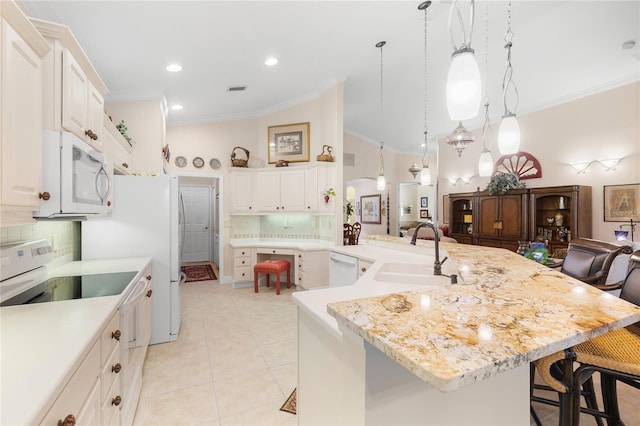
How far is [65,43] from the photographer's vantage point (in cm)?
162

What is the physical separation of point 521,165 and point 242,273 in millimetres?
5586

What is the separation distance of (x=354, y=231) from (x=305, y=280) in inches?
47.0

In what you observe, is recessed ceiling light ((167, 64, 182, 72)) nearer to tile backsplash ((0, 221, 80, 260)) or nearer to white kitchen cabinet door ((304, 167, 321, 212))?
tile backsplash ((0, 221, 80, 260))

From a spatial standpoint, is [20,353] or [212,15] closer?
[20,353]

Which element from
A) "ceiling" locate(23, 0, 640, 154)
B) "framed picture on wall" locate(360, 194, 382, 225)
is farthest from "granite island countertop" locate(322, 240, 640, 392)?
"framed picture on wall" locate(360, 194, 382, 225)

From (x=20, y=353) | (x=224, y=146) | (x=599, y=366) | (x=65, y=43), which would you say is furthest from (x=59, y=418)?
(x=224, y=146)

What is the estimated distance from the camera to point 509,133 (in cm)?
204

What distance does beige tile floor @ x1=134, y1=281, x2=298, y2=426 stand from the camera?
2.01 m

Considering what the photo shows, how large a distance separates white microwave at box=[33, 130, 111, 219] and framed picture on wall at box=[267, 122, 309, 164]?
3.67 metres

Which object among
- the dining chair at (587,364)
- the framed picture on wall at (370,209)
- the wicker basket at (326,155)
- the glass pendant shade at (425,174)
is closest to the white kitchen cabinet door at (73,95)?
the dining chair at (587,364)

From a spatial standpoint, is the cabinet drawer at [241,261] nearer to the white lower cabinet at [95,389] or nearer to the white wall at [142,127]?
the white wall at [142,127]

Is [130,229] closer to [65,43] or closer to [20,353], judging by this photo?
[65,43]

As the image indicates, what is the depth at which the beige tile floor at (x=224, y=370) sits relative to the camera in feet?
6.58

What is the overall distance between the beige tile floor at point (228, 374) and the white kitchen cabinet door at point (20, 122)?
1.58 m
